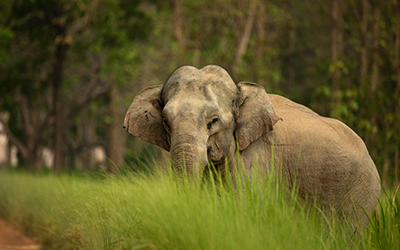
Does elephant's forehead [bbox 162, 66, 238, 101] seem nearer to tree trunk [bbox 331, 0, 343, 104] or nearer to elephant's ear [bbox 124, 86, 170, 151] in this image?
elephant's ear [bbox 124, 86, 170, 151]

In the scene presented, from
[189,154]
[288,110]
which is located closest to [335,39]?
[288,110]

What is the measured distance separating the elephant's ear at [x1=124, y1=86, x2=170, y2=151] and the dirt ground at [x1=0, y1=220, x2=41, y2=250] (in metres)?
3.89

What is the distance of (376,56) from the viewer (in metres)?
12.4

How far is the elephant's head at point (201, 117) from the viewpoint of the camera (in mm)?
4262

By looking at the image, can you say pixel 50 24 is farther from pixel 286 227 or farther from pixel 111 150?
pixel 286 227

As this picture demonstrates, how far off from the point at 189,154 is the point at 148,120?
898 mm

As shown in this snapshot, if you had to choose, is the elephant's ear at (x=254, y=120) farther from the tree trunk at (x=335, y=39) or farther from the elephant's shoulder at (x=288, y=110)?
the tree trunk at (x=335, y=39)

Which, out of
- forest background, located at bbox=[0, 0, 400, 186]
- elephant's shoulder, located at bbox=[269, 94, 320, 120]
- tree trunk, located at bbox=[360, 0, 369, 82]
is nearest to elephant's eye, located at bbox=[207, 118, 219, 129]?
elephant's shoulder, located at bbox=[269, 94, 320, 120]

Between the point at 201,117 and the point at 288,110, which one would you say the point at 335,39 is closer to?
the point at 288,110

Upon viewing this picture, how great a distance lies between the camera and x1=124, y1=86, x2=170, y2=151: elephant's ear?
492cm

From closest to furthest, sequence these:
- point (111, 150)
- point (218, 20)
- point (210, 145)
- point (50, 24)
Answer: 1. point (210, 145)
2. point (218, 20)
3. point (50, 24)
4. point (111, 150)

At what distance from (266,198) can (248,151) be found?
0.94m

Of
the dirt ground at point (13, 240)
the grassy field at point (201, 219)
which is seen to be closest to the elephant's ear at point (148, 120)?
the grassy field at point (201, 219)

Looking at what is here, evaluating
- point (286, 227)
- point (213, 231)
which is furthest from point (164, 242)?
point (286, 227)
